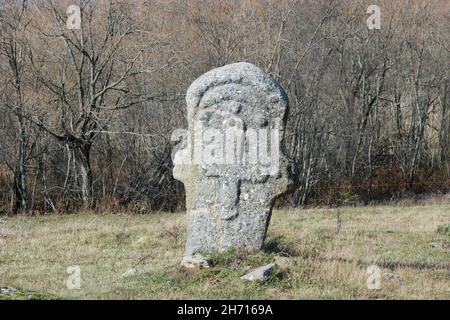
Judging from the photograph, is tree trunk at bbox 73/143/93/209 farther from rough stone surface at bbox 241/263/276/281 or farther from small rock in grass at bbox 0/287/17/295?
small rock in grass at bbox 0/287/17/295

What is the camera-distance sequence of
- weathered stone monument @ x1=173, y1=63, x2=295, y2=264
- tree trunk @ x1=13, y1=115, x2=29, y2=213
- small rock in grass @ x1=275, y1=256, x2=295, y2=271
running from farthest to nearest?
tree trunk @ x1=13, y1=115, x2=29, y2=213 → weathered stone monument @ x1=173, y1=63, x2=295, y2=264 → small rock in grass @ x1=275, y1=256, x2=295, y2=271

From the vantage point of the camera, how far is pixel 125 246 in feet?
45.6

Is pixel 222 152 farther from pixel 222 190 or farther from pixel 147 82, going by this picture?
pixel 147 82

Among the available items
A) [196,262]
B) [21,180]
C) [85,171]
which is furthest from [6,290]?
[21,180]

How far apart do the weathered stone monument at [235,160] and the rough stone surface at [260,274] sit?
4.18 feet

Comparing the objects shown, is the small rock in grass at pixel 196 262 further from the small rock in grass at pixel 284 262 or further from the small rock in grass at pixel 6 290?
the small rock in grass at pixel 6 290

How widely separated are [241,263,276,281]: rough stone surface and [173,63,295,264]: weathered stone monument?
1275 millimetres

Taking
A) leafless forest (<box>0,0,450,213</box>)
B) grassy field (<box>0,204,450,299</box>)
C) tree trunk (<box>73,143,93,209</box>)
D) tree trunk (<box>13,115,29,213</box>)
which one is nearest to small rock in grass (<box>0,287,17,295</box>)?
grassy field (<box>0,204,450,299</box>)

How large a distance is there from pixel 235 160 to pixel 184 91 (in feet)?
45.3

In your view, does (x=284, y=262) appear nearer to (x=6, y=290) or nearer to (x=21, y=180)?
(x=6, y=290)

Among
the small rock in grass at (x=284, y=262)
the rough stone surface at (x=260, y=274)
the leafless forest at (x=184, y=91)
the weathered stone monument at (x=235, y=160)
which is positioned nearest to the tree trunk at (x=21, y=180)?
the leafless forest at (x=184, y=91)

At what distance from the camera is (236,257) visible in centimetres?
947

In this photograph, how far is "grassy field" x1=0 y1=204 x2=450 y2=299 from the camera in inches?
331
